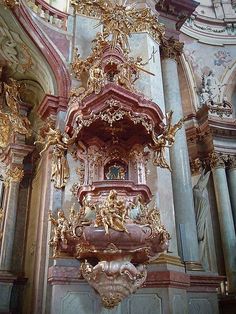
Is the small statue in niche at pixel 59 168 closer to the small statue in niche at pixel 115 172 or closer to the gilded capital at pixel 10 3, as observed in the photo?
the small statue in niche at pixel 115 172

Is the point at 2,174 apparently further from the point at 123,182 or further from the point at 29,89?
the point at 123,182

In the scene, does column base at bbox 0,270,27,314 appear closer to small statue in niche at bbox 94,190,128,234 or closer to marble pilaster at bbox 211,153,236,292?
small statue in niche at bbox 94,190,128,234

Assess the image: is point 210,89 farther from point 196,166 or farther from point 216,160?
point 196,166

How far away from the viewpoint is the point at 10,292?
7184 millimetres

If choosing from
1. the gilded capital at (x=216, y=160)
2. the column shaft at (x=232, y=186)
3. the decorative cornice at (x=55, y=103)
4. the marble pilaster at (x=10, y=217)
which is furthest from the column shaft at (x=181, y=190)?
the column shaft at (x=232, y=186)

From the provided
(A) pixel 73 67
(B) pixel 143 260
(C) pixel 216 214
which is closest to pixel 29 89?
(A) pixel 73 67

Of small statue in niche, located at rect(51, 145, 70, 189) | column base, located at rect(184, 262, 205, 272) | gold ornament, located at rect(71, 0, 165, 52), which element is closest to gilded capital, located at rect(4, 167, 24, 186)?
small statue in niche, located at rect(51, 145, 70, 189)

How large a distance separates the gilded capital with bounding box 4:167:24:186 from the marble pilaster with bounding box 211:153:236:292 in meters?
5.47

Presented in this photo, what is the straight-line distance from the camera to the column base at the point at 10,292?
7066mm

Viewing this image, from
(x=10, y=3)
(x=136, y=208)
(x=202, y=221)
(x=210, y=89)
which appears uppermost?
(x=210, y=89)

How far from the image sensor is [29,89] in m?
8.32

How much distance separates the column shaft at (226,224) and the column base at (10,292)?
5.13 meters

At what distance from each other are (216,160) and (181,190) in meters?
4.25

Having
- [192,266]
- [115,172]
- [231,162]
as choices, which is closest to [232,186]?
[231,162]
